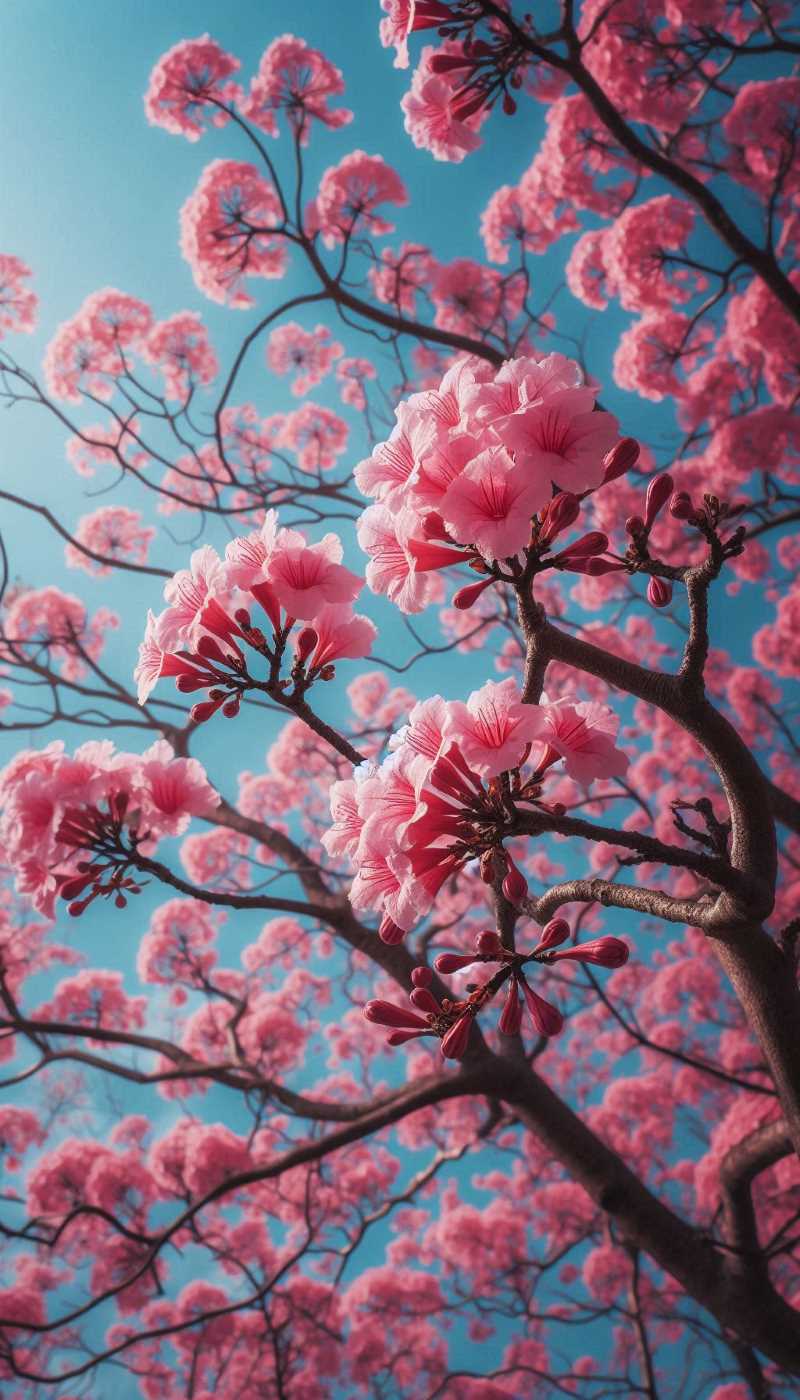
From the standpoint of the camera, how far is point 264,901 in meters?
2.06

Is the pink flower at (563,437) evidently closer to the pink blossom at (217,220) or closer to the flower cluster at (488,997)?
the flower cluster at (488,997)

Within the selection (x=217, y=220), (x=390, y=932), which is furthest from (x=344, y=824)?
(x=217, y=220)

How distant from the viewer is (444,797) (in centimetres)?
121

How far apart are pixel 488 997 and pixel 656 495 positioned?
881 millimetres

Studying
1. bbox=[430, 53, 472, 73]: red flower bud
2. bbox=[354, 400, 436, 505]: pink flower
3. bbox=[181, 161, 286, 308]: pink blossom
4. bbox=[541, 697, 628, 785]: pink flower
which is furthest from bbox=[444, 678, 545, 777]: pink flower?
bbox=[181, 161, 286, 308]: pink blossom

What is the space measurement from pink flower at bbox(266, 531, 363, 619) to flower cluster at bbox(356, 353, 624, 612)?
15cm

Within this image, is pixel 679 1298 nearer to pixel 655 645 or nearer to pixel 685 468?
pixel 655 645

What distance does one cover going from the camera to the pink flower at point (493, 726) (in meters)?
1.14

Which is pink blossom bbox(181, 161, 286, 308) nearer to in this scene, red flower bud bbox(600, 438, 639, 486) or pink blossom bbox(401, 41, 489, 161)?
pink blossom bbox(401, 41, 489, 161)

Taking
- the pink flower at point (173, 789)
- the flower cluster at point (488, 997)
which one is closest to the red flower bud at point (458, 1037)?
the flower cluster at point (488, 997)

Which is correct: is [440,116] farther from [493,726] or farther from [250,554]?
[493,726]

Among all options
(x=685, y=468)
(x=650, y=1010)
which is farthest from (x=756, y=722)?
(x=650, y=1010)

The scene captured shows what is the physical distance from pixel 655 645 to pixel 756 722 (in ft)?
5.96

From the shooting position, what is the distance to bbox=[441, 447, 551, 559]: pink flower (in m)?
1.12
